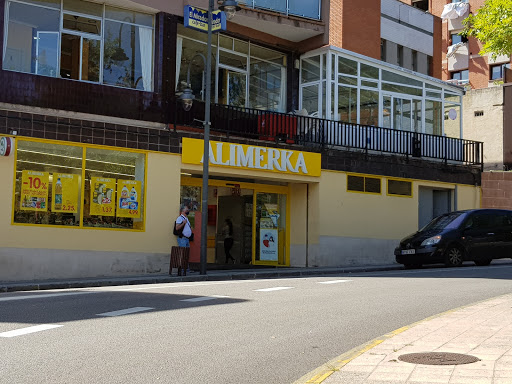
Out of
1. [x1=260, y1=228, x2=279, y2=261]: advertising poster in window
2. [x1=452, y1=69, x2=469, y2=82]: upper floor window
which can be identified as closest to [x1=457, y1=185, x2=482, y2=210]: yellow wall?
[x1=260, y1=228, x2=279, y2=261]: advertising poster in window

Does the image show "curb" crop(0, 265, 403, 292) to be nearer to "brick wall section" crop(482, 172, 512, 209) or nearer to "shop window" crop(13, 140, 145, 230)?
"shop window" crop(13, 140, 145, 230)

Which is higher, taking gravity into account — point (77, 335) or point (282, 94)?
point (282, 94)

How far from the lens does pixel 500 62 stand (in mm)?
52406

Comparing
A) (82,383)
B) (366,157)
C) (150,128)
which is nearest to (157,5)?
(150,128)

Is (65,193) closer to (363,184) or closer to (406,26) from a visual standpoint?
(363,184)

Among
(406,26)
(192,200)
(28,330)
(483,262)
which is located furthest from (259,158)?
(28,330)

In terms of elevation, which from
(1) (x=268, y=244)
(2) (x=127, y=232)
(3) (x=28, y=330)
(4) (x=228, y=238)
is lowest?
(3) (x=28, y=330)

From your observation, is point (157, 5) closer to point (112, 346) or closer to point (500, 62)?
point (112, 346)

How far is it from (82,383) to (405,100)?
78.5 ft

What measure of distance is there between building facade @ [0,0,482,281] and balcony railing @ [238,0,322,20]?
0.06 meters

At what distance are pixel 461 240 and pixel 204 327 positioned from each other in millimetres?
13395

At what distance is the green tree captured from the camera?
1917cm

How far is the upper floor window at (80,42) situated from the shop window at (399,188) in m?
9.54

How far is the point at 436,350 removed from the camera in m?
6.97
